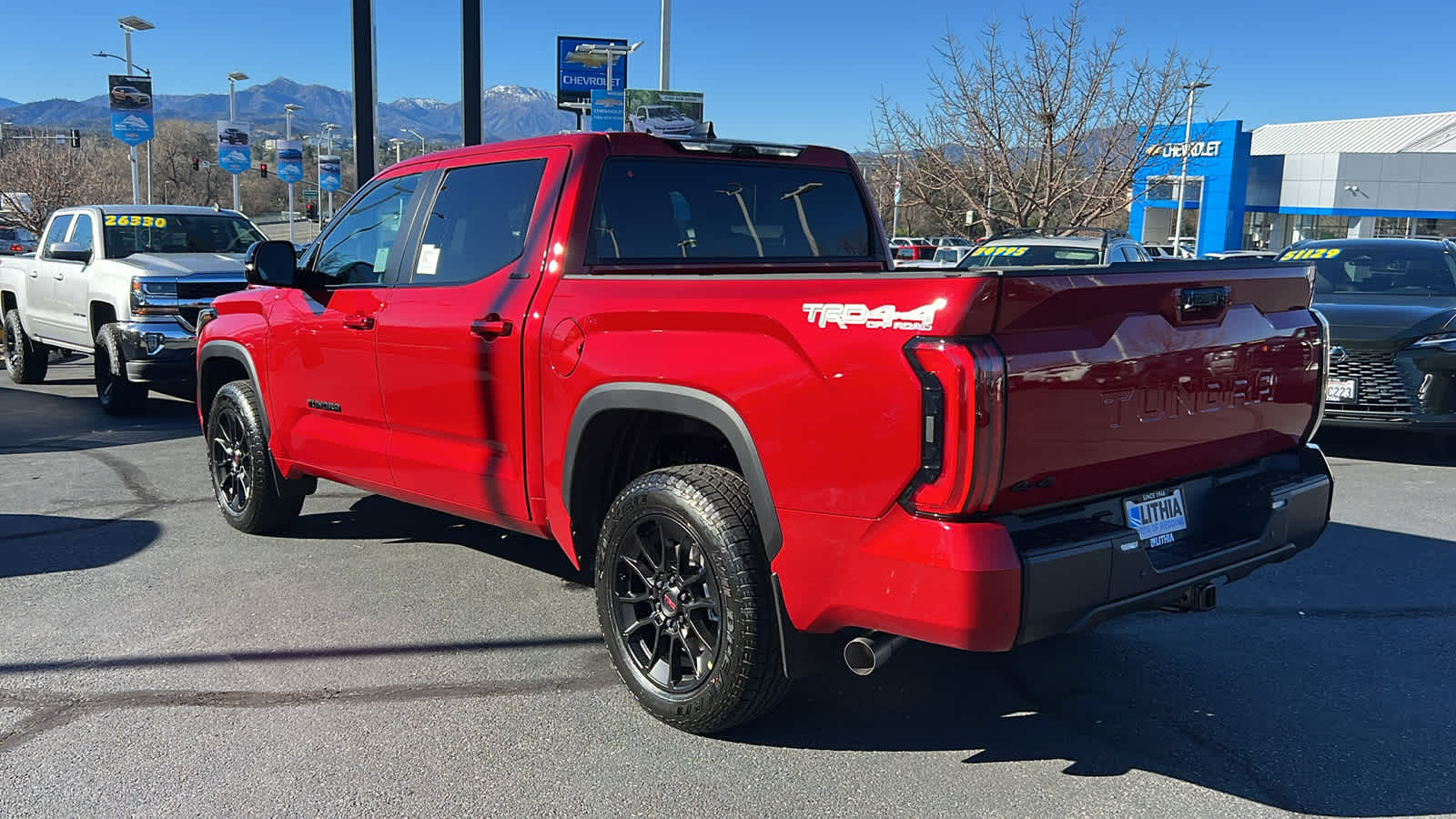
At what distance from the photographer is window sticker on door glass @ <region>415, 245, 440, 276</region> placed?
4703mm

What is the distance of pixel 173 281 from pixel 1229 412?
917 cm

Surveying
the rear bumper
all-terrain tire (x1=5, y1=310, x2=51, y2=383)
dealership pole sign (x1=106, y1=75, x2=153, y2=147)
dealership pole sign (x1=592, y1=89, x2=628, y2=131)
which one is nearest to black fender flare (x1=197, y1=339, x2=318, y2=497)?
→ the rear bumper

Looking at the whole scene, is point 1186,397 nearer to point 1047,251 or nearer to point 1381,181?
point 1047,251

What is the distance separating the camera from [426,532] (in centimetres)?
625

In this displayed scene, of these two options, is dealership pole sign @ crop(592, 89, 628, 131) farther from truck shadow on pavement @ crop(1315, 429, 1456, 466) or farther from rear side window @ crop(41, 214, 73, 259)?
truck shadow on pavement @ crop(1315, 429, 1456, 466)

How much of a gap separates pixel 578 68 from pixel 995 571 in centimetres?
2567

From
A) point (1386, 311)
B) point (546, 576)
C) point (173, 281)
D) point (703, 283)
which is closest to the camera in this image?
point (703, 283)

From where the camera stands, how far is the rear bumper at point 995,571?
280cm

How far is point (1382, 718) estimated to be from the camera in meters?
3.77

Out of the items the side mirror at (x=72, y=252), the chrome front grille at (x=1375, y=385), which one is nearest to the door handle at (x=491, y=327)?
the chrome front grille at (x=1375, y=385)

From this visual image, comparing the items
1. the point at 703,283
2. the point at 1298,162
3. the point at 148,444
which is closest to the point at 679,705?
the point at 703,283

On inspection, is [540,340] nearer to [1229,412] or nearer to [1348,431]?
[1229,412]

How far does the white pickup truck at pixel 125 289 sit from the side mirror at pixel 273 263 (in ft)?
17.4

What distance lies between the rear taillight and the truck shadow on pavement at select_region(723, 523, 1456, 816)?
3.77 ft
